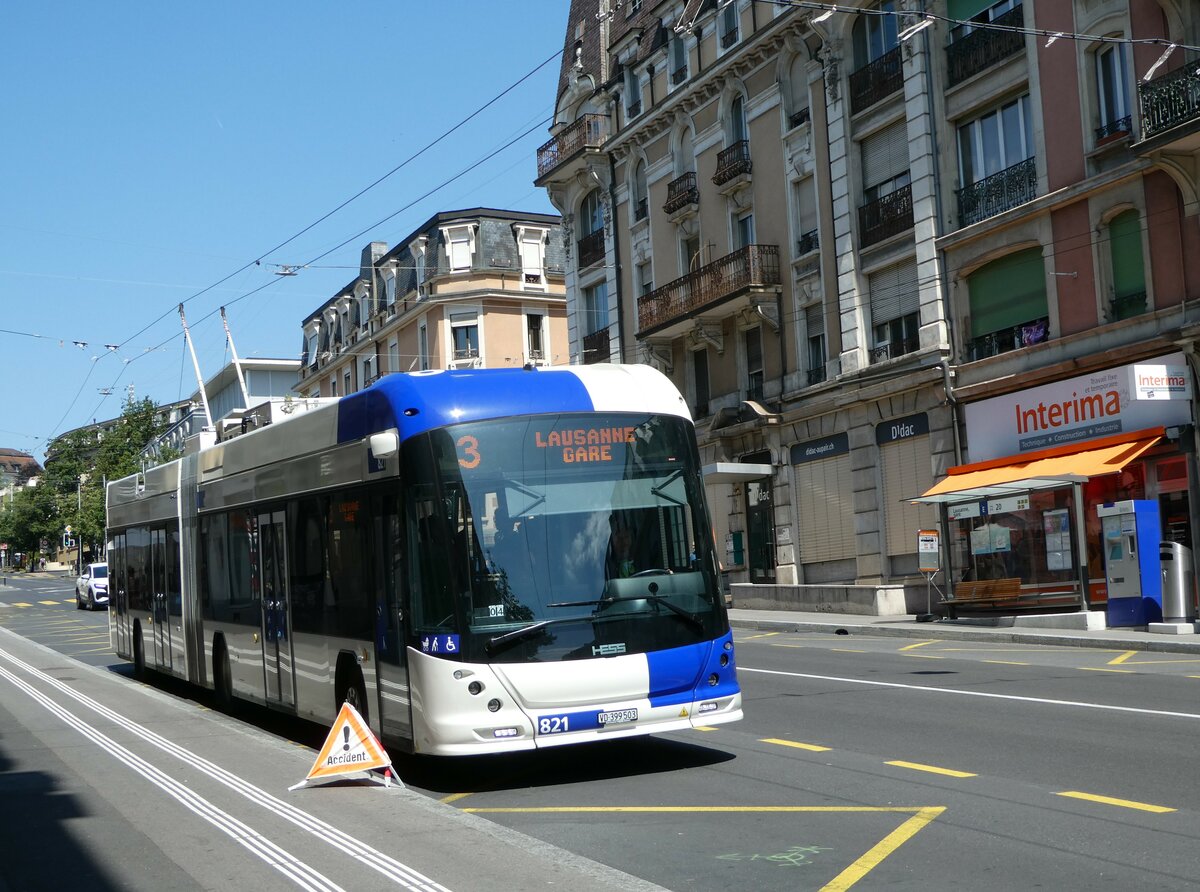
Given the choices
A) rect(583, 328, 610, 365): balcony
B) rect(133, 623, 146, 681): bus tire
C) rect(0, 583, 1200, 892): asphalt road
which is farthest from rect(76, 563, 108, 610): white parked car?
rect(0, 583, 1200, 892): asphalt road

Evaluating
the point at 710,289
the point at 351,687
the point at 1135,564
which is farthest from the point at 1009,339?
the point at 351,687

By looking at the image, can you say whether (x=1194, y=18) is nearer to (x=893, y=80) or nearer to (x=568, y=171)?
(x=893, y=80)

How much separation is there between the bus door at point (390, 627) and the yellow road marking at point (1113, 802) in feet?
14.9

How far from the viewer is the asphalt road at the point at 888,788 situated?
22.4ft

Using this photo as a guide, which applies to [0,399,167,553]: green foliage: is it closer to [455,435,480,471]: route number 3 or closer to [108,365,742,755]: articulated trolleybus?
[108,365,742,755]: articulated trolleybus

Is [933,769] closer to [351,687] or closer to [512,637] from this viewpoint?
[512,637]

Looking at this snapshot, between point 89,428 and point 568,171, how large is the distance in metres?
76.8

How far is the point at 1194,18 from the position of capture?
76.4 feet

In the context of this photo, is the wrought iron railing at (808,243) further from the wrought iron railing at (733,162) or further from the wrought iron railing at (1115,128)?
the wrought iron railing at (1115,128)

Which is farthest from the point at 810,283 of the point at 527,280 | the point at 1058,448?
the point at 527,280

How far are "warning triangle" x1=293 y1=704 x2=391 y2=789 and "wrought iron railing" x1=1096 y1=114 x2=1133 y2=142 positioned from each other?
20.2 metres

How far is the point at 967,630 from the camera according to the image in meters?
23.8

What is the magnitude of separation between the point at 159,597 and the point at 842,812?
1319 cm

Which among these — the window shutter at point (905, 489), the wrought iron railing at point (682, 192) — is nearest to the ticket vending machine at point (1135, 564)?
the window shutter at point (905, 489)
